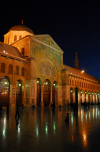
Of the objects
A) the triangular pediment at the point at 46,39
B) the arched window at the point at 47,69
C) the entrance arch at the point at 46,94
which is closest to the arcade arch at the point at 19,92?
the arched window at the point at 47,69

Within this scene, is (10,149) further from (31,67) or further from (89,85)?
(89,85)

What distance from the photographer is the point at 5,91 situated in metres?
26.3

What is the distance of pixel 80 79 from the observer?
5084 centimetres

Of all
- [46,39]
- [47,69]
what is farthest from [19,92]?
[46,39]

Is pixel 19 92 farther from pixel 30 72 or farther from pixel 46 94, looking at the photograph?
pixel 46 94

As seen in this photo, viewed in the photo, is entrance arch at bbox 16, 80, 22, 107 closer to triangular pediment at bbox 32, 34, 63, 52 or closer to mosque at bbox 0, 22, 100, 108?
mosque at bbox 0, 22, 100, 108

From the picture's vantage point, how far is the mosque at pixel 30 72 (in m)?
25.7

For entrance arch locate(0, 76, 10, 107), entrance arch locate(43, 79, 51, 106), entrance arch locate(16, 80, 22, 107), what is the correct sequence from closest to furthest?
entrance arch locate(0, 76, 10, 107), entrance arch locate(16, 80, 22, 107), entrance arch locate(43, 79, 51, 106)

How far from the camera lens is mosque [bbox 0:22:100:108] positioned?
25.7 m

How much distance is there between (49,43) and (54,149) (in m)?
31.6

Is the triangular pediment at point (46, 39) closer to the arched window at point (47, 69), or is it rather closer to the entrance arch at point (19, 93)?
the arched window at point (47, 69)

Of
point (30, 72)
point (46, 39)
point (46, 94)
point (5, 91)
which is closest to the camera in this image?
point (5, 91)

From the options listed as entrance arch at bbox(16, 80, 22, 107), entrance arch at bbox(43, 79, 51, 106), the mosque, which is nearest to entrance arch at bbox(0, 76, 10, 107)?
the mosque

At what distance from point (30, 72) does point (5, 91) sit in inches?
230
